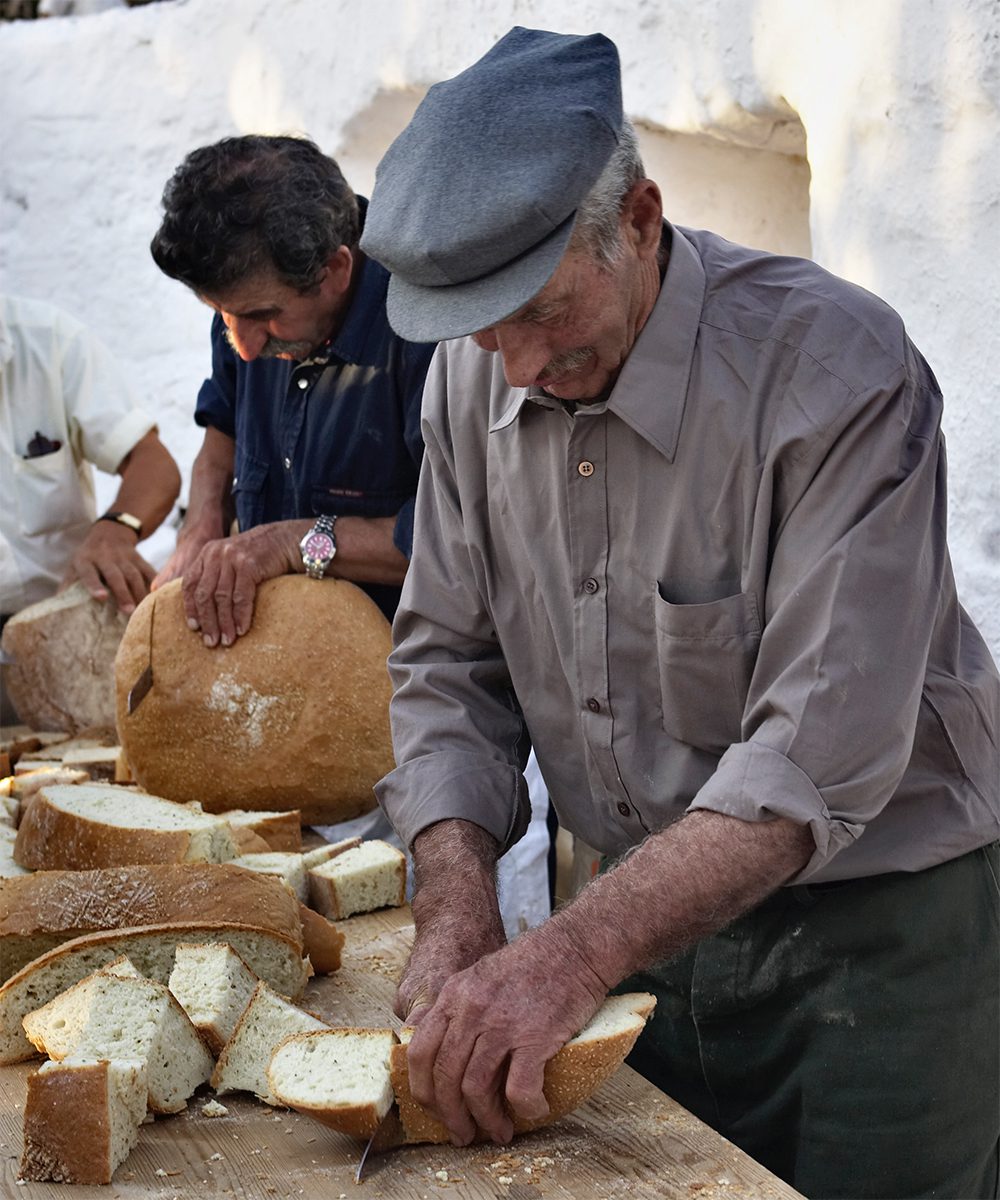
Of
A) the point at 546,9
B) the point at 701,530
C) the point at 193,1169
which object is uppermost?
the point at 546,9

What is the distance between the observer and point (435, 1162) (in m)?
1.57

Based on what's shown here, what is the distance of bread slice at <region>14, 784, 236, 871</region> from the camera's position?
2.35 m

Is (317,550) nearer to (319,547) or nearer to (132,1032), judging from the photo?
(319,547)

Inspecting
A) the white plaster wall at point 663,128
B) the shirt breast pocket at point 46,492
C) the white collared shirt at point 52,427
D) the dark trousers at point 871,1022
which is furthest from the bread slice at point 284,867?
the shirt breast pocket at point 46,492

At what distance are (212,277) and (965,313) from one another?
1.62 meters

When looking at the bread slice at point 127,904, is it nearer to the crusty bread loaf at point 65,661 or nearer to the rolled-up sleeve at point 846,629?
the rolled-up sleeve at point 846,629

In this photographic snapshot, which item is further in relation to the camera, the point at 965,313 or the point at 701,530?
the point at 965,313

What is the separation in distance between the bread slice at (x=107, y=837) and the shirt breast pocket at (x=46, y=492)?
5.85 ft

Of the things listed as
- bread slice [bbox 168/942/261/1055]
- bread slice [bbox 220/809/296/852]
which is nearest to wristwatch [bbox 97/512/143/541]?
bread slice [bbox 220/809/296/852]

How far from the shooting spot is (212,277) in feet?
9.12

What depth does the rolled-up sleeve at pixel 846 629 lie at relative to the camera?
1.56 meters

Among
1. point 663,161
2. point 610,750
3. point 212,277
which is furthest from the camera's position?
point 663,161

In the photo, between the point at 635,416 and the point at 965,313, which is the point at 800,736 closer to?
the point at 635,416

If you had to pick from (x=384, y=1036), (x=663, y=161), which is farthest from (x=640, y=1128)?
(x=663, y=161)
